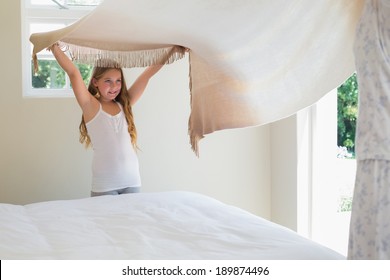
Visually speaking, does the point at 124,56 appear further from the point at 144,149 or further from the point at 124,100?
the point at 144,149

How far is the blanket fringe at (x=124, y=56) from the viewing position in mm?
3014

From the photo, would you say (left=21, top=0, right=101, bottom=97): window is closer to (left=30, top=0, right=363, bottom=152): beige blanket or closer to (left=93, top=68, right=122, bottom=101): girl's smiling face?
(left=93, top=68, right=122, bottom=101): girl's smiling face

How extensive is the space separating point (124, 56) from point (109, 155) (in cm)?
75

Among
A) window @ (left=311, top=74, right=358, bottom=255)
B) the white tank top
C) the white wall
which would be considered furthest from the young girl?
window @ (left=311, top=74, right=358, bottom=255)

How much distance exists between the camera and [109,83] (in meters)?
3.62

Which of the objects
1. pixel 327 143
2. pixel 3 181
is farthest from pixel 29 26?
pixel 327 143

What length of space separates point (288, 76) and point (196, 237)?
808 millimetres

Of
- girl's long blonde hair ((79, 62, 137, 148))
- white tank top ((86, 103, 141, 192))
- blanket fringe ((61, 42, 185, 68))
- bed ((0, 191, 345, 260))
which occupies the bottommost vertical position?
bed ((0, 191, 345, 260))

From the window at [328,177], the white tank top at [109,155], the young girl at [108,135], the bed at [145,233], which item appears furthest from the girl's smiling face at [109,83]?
the window at [328,177]

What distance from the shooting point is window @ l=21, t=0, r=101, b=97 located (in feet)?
13.5

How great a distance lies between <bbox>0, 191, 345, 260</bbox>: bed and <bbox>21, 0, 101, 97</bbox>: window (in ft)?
4.49

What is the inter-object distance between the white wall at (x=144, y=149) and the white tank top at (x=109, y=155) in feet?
1.63

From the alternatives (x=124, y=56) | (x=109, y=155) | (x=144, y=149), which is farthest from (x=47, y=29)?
(x=124, y=56)
